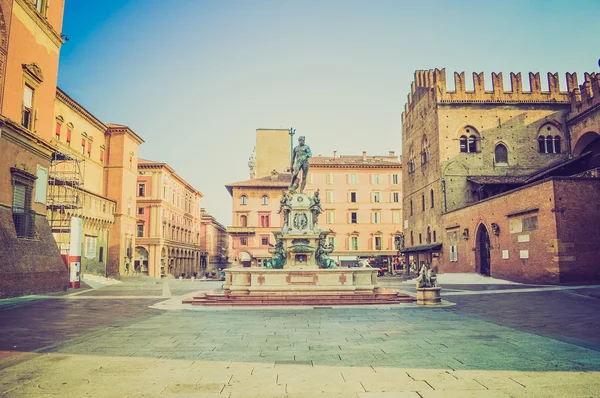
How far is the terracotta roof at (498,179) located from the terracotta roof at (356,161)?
974 inches

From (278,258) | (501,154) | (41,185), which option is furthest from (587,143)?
(41,185)

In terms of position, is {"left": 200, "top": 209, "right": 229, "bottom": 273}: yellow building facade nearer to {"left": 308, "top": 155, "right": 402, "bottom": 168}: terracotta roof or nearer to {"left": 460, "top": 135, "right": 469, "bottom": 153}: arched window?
{"left": 308, "top": 155, "right": 402, "bottom": 168}: terracotta roof

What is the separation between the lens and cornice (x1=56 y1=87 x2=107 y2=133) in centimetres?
3491

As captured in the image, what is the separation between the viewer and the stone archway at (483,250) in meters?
29.5

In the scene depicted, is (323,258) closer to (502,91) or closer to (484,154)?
(484,154)

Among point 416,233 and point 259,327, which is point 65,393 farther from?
point 416,233

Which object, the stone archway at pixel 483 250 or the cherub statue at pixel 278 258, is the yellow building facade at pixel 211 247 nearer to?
the stone archway at pixel 483 250

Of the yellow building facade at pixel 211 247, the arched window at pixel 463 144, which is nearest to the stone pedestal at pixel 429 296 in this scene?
the arched window at pixel 463 144

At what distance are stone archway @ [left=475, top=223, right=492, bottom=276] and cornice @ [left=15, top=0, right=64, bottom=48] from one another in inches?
1090

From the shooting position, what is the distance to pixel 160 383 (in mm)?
5281

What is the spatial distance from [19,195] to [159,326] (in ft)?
44.6

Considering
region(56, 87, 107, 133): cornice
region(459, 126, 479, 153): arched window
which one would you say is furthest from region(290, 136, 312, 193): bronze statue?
region(56, 87, 107, 133): cornice

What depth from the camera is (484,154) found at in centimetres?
3581

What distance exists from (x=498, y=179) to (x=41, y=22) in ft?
104
